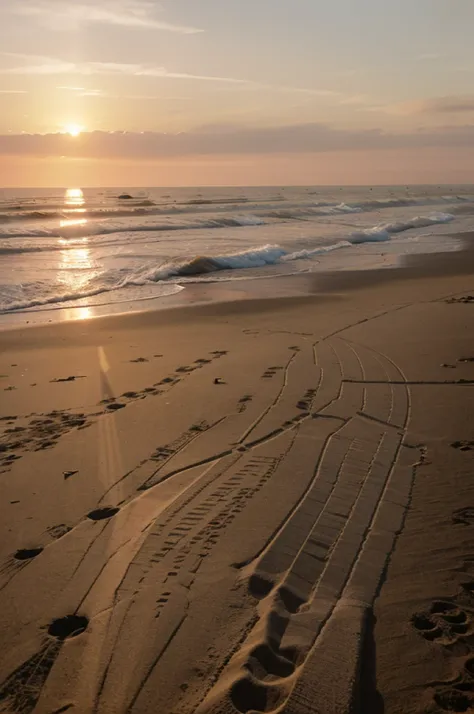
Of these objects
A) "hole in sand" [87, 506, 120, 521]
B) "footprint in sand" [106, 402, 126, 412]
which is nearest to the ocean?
"footprint in sand" [106, 402, 126, 412]

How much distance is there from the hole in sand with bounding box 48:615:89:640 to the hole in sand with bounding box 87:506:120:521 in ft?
3.44

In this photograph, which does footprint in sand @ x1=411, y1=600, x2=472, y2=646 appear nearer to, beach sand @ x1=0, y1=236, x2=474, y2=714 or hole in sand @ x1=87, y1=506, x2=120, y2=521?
beach sand @ x1=0, y1=236, x2=474, y2=714

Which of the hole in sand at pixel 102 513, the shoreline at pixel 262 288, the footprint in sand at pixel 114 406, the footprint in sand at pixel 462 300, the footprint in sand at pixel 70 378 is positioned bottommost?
the hole in sand at pixel 102 513

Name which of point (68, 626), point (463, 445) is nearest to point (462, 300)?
point (463, 445)

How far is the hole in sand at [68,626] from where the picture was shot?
3.21 meters

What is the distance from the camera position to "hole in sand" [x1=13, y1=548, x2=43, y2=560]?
3.93 metres

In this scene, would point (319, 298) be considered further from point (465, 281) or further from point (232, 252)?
point (232, 252)

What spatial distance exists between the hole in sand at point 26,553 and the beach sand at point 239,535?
0.01 meters

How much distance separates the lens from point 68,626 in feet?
10.7

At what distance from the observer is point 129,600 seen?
3428mm

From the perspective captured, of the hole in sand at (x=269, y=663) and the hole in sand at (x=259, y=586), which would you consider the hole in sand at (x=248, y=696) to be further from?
the hole in sand at (x=259, y=586)

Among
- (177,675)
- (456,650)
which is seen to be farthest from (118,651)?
(456,650)

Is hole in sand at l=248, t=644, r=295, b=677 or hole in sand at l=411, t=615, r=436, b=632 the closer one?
hole in sand at l=248, t=644, r=295, b=677

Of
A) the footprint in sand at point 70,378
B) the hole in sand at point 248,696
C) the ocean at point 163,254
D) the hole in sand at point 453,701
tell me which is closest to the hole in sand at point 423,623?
the hole in sand at point 453,701
